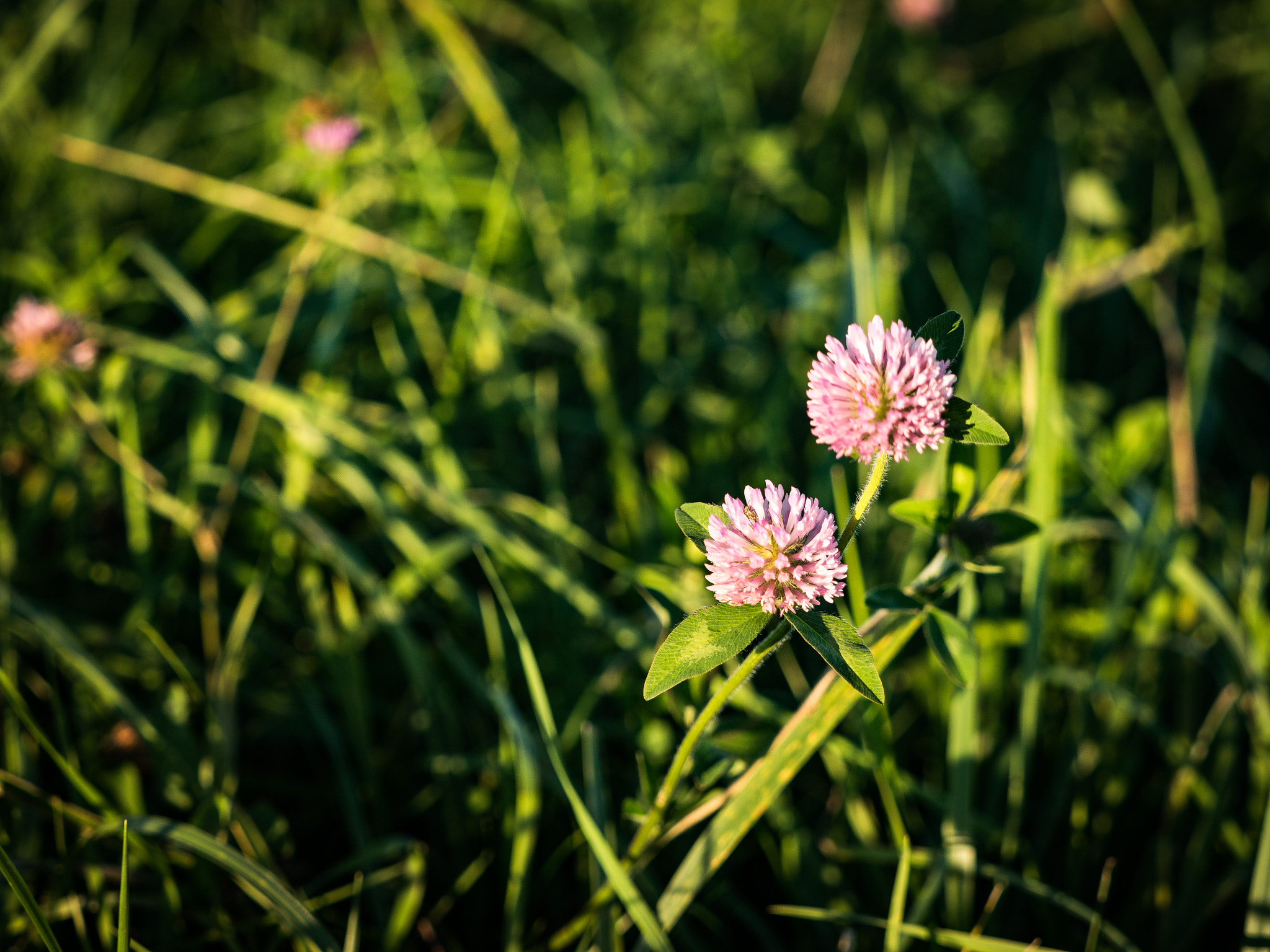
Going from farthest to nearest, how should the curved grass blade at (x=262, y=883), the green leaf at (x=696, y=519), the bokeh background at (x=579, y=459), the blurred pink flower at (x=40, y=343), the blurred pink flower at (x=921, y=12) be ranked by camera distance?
the blurred pink flower at (x=921, y=12) < the blurred pink flower at (x=40, y=343) < the bokeh background at (x=579, y=459) < the curved grass blade at (x=262, y=883) < the green leaf at (x=696, y=519)

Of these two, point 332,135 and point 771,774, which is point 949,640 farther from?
point 332,135

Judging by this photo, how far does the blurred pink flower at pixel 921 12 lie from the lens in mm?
2895

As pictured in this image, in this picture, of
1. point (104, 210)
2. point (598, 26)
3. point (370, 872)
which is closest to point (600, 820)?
point (370, 872)

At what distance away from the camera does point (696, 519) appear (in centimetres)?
97

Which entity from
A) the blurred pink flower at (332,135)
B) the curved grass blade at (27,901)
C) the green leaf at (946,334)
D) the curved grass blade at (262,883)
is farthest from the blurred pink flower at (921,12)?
the curved grass blade at (27,901)

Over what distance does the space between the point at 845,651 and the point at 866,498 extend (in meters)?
0.16

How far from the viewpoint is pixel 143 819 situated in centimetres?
115

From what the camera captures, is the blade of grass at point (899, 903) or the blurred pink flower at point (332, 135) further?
the blurred pink flower at point (332, 135)

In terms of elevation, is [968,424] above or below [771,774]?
above

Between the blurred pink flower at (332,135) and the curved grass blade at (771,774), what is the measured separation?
56.2 inches

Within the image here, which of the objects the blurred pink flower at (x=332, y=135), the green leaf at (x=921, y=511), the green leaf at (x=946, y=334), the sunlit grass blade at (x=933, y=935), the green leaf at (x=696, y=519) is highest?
the blurred pink flower at (x=332, y=135)

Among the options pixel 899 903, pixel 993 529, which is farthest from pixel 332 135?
pixel 899 903

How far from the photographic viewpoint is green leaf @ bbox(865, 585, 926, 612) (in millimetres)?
976

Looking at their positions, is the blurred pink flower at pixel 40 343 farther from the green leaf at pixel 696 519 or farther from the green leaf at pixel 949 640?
the green leaf at pixel 949 640
